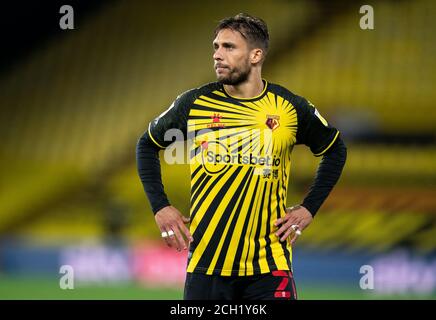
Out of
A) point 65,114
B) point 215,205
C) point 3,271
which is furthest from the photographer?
point 65,114

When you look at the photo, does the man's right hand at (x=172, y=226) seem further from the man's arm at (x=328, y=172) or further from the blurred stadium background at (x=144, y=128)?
the blurred stadium background at (x=144, y=128)

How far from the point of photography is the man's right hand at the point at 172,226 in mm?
4824

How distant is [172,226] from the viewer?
4859mm

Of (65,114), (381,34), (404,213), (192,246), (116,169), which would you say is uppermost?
(381,34)

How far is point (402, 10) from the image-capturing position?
1378 centimetres

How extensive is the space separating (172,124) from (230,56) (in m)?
0.50

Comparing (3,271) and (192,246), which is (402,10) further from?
(192,246)

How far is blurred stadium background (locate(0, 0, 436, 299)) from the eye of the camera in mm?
11180

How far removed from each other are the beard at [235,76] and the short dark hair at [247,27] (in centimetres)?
16

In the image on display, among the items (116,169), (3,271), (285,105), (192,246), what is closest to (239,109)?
(285,105)

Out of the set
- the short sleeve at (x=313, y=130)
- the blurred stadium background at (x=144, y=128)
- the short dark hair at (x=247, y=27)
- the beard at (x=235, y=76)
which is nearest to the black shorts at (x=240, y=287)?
the short sleeve at (x=313, y=130)

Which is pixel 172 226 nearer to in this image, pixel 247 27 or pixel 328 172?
pixel 328 172

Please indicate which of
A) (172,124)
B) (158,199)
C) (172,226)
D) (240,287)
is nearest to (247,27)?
A: (172,124)

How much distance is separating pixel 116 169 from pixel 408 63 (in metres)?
4.68
